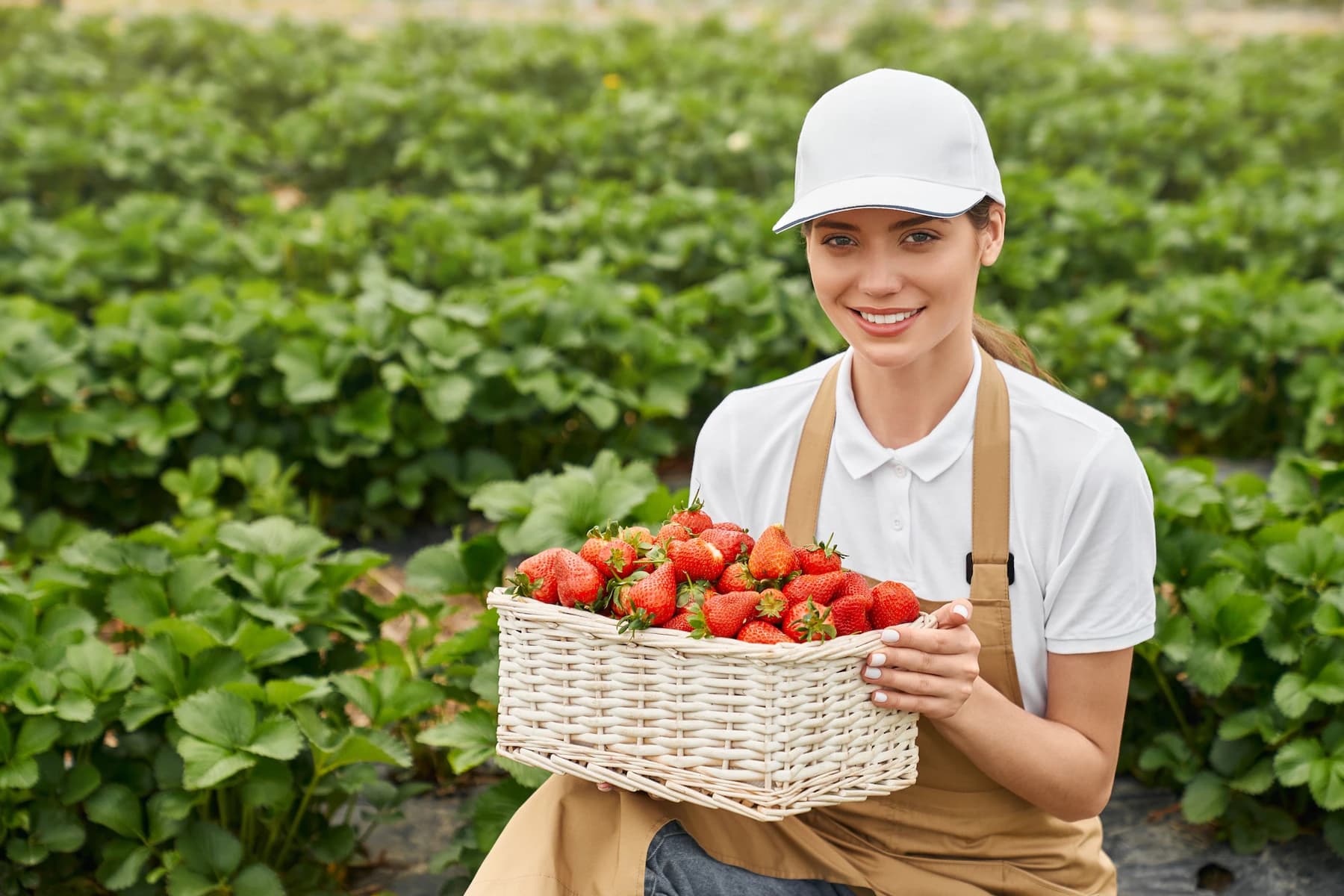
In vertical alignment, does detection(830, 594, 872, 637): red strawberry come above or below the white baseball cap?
below

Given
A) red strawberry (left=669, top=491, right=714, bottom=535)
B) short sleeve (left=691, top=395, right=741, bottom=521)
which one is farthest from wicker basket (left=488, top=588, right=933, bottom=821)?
short sleeve (left=691, top=395, right=741, bottom=521)

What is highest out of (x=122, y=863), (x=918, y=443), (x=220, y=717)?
(x=918, y=443)

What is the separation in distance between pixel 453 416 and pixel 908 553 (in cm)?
229

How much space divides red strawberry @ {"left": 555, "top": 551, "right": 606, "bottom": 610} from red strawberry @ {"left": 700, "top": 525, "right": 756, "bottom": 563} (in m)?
0.17

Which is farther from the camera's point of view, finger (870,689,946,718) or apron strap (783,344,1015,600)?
apron strap (783,344,1015,600)

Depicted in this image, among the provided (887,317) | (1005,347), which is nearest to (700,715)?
(887,317)

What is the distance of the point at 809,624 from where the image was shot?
60.0 inches

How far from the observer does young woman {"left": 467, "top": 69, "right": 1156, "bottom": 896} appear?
65.7 inches

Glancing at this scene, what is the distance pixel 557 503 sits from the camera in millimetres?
2766

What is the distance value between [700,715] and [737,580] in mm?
179

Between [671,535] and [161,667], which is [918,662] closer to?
[671,535]

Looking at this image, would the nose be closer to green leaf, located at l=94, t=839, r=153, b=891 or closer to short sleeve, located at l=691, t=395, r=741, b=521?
short sleeve, located at l=691, t=395, r=741, b=521

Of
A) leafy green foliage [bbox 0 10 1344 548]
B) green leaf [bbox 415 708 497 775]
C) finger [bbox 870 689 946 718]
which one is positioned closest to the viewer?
finger [bbox 870 689 946 718]

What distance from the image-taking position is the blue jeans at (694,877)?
1.66 meters
